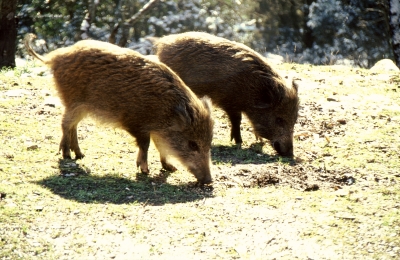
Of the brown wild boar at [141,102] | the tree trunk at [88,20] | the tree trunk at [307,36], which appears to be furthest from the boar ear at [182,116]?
the tree trunk at [307,36]

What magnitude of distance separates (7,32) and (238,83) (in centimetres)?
559

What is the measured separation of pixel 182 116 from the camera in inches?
264

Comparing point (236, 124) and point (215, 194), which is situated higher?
point (215, 194)

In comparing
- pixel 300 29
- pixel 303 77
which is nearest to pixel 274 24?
pixel 300 29

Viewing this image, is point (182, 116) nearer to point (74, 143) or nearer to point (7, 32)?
point (74, 143)

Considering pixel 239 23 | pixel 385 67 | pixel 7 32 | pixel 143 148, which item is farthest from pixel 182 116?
pixel 239 23

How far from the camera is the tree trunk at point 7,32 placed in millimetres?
11758

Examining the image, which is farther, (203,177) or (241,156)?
(241,156)

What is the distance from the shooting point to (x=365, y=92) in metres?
9.98

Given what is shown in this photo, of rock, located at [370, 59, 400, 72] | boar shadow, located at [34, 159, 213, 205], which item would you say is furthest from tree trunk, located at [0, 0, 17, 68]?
rock, located at [370, 59, 400, 72]

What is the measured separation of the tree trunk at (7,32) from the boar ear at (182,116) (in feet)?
20.4

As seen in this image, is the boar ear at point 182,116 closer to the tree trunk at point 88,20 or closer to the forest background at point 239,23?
the forest background at point 239,23

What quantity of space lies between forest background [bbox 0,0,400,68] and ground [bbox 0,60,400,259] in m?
4.57

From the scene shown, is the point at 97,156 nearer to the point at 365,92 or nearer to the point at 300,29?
the point at 365,92
